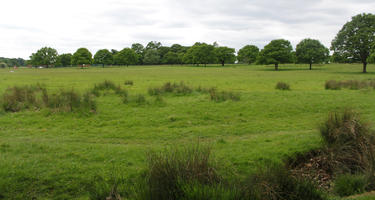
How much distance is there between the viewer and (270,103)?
55.7 feet

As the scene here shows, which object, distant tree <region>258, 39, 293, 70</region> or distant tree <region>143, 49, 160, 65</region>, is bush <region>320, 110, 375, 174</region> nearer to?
distant tree <region>258, 39, 293, 70</region>

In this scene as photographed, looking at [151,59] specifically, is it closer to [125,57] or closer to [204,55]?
[125,57]

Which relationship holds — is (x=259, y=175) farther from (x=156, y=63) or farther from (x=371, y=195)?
(x=156, y=63)

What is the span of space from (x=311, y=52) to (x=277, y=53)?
9.05m

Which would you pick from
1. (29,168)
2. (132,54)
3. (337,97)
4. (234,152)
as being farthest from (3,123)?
(132,54)

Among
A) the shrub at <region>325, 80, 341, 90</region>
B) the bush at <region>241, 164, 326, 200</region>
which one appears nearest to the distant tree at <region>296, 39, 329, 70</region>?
the shrub at <region>325, 80, 341, 90</region>

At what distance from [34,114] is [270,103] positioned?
533 inches

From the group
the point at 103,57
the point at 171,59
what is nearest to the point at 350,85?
the point at 171,59

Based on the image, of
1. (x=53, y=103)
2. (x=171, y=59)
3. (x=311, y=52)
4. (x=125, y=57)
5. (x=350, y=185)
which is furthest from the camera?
(x=171, y=59)

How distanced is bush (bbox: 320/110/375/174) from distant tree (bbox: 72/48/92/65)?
115284 millimetres

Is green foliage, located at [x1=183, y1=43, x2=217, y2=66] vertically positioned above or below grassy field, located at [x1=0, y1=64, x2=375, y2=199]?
above

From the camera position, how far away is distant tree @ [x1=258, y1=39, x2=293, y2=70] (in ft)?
243

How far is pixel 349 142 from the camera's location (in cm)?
824

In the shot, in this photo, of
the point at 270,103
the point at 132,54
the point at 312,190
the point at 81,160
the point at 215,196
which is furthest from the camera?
the point at 132,54
